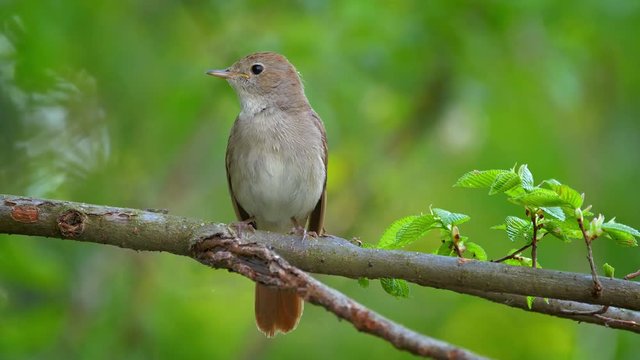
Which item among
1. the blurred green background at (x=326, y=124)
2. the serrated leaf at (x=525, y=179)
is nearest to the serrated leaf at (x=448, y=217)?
the serrated leaf at (x=525, y=179)

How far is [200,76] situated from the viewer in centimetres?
748

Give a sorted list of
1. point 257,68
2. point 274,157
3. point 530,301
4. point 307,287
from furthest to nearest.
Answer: point 257,68, point 274,157, point 530,301, point 307,287

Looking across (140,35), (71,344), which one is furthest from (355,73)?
(71,344)

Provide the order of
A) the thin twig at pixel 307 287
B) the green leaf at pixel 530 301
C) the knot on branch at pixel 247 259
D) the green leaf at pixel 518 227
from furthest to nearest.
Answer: the green leaf at pixel 530 301
the green leaf at pixel 518 227
the knot on branch at pixel 247 259
the thin twig at pixel 307 287

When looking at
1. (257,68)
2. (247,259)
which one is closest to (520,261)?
(247,259)

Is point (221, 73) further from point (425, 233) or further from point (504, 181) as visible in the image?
point (504, 181)

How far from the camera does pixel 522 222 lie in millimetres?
3607

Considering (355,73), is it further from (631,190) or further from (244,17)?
(631,190)

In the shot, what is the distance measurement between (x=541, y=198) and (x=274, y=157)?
3389 millimetres

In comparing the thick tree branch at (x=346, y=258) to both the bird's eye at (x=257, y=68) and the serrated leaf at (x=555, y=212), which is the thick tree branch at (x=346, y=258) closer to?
the serrated leaf at (x=555, y=212)

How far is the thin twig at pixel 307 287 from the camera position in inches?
104

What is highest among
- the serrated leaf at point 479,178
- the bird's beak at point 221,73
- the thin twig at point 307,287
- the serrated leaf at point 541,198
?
the bird's beak at point 221,73

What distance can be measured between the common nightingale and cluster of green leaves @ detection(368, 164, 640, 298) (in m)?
2.44

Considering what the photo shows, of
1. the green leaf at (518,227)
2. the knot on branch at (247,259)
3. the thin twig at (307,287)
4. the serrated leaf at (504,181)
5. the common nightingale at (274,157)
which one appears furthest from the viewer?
the common nightingale at (274,157)
